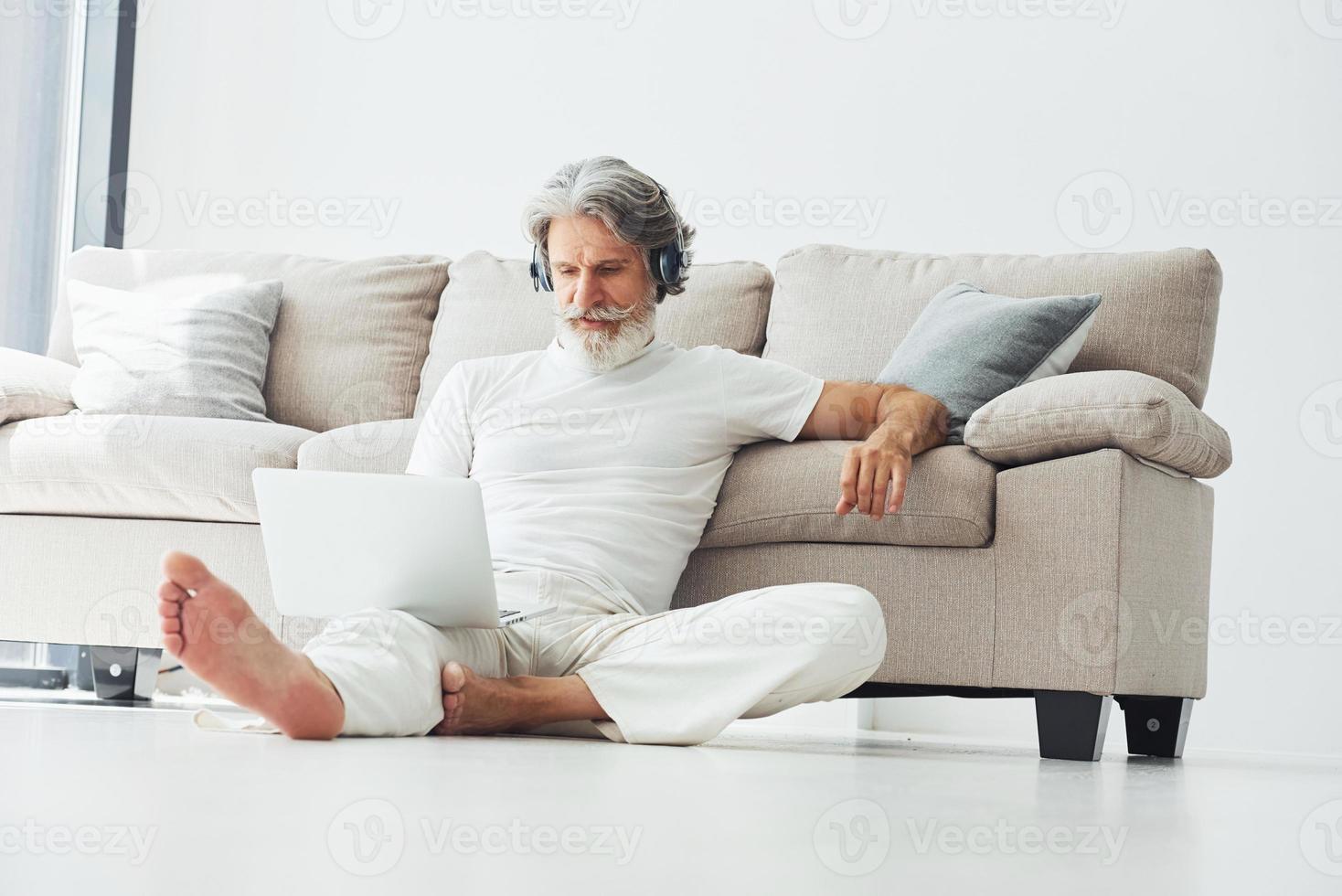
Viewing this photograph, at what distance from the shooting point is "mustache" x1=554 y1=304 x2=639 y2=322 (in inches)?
91.3

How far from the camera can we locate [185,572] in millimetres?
1520

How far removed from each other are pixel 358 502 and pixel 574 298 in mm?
665

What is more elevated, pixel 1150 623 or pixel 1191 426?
pixel 1191 426

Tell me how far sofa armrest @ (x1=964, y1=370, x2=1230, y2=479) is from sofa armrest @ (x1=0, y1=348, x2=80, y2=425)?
194cm

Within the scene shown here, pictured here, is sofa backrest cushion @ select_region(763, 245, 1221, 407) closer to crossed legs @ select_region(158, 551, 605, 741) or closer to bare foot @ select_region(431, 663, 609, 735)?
bare foot @ select_region(431, 663, 609, 735)

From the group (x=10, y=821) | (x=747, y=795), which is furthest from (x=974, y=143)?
(x=10, y=821)

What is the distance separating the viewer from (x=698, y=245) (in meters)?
4.02

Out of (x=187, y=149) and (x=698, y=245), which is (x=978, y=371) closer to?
(x=698, y=245)

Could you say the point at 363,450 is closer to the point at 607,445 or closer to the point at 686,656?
the point at 607,445
